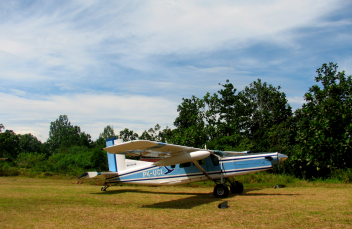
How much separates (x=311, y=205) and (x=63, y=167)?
24415 millimetres

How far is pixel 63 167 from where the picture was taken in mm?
26719

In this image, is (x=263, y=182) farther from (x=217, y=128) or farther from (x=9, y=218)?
(x=217, y=128)

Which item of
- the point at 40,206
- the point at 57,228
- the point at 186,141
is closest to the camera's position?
the point at 57,228

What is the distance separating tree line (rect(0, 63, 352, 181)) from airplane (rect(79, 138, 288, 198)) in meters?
7.26

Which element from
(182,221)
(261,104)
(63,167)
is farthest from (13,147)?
(182,221)

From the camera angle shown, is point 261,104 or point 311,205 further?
point 261,104

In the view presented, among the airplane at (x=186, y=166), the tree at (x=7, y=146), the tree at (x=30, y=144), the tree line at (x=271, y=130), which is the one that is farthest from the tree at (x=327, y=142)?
the tree at (x=30, y=144)

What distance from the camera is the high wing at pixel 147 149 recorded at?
7.74 meters

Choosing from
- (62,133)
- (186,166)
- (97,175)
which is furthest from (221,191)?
(62,133)

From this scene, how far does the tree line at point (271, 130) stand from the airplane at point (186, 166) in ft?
23.8

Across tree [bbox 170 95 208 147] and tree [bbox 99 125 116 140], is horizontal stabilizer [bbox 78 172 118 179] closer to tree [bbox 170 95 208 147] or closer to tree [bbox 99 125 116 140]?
tree [bbox 170 95 208 147]

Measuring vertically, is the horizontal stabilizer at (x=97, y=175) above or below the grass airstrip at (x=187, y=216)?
above

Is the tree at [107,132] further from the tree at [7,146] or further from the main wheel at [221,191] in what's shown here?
the main wheel at [221,191]

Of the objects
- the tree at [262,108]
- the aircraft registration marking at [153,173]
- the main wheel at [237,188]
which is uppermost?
the tree at [262,108]
